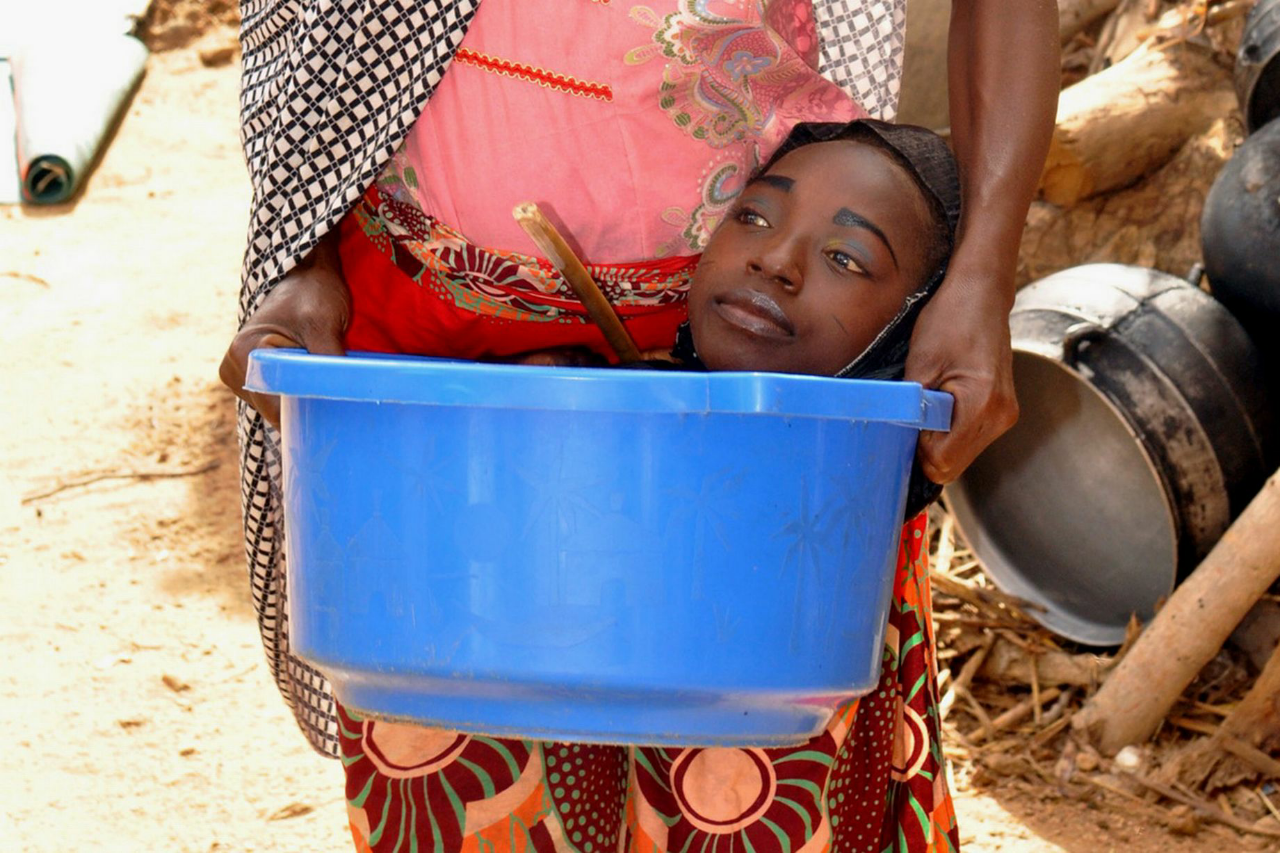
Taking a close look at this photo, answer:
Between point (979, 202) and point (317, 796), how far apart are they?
1663 millimetres

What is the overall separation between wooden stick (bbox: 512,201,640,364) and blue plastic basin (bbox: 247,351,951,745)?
248mm

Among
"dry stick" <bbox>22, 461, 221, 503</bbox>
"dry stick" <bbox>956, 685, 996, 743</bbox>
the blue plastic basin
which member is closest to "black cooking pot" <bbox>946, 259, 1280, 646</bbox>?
"dry stick" <bbox>956, 685, 996, 743</bbox>

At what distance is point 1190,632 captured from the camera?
96.9 inches

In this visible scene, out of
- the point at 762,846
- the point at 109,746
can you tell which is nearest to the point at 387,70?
→ the point at 762,846

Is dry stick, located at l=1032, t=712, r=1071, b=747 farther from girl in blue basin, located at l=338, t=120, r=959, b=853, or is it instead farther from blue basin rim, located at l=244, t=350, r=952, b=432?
blue basin rim, located at l=244, t=350, r=952, b=432

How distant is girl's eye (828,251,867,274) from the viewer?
1.32 meters

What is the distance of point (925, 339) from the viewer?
117 cm

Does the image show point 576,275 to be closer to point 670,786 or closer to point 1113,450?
point 670,786

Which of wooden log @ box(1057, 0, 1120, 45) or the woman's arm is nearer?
the woman's arm

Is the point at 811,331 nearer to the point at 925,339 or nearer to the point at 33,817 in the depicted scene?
the point at 925,339

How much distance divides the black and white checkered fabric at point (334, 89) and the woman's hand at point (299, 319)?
0.03 metres

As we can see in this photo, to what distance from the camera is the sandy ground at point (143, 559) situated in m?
2.38

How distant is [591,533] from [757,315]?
414 millimetres

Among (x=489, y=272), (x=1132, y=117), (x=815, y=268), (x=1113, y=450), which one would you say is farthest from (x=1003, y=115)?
(x=1132, y=117)
